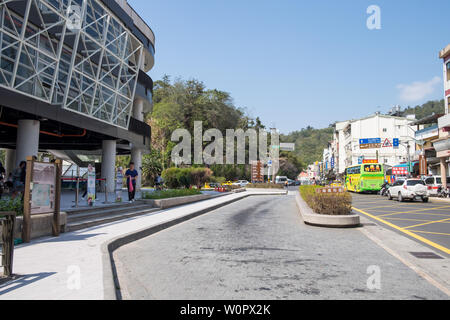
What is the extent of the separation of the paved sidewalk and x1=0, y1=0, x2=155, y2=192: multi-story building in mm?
10158

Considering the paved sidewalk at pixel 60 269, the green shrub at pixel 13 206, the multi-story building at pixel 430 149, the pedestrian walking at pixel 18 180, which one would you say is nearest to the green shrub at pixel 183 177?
the pedestrian walking at pixel 18 180

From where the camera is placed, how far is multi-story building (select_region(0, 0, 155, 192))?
15.1m

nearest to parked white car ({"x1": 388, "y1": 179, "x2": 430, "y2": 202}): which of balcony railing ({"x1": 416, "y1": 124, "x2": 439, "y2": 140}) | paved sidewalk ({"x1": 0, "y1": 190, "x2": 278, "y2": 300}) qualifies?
paved sidewalk ({"x1": 0, "y1": 190, "x2": 278, "y2": 300})

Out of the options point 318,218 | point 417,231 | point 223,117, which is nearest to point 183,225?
point 318,218

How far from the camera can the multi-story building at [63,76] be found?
15.1 meters

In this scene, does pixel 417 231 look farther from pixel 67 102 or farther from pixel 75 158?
pixel 75 158

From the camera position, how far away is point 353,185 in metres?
37.5

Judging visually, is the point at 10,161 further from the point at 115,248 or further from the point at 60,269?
the point at 60,269

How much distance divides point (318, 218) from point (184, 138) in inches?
1747

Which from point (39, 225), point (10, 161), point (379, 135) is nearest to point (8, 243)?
point (39, 225)

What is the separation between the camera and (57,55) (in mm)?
16766

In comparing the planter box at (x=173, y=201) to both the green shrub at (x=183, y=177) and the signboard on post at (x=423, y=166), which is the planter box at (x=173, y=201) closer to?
the green shrub at (x=183, y=177)

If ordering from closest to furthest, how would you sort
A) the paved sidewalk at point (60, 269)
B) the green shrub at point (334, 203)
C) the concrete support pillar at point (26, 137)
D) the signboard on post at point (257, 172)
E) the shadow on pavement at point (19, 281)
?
the paved sidewalk at point (60, 269) < the shadow on pavement at point (19, 281) < the green shrub at point (334, 203) < the concrete support pillar at point (26, 137) < the signboard on post at point (257, 172)

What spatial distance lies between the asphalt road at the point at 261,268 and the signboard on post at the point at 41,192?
6.89ft
